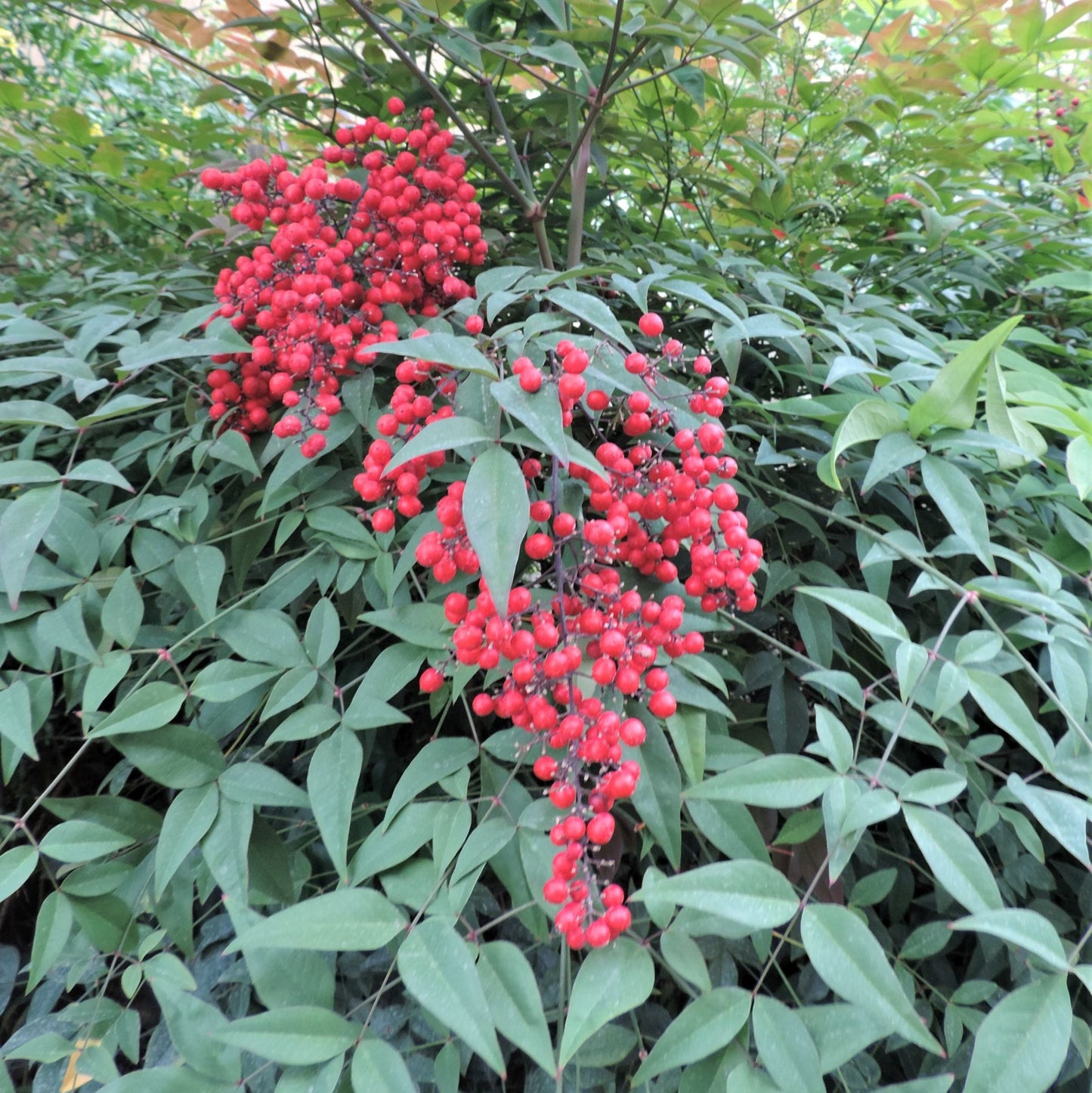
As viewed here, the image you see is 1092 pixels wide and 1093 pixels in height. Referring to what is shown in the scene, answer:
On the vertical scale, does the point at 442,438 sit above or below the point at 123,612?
above

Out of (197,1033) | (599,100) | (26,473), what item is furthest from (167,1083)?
(599,100)

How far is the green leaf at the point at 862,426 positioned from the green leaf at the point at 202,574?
1.65 feet

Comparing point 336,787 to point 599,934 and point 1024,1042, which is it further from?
point 1024,1042

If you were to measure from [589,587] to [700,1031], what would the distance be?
0.27 metres

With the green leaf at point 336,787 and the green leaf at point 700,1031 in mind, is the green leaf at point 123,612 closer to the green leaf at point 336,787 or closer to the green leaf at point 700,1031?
the green leaf at point 336,787

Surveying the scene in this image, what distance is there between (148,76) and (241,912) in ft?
7.31

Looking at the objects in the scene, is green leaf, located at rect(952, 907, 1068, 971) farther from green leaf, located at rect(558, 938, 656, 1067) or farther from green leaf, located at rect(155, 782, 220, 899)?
green leaf, located at rect(155, 782, 220, 899)

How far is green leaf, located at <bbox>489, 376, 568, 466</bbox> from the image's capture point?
39 cm

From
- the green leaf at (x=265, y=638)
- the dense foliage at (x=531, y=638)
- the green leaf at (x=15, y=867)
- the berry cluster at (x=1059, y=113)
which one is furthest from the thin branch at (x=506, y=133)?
the berry cluster at (x=1059, y=113)

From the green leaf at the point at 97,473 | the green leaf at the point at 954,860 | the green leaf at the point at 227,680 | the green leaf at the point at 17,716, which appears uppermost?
the green leaf at the point at 954,860

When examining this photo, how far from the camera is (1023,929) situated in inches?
15.4

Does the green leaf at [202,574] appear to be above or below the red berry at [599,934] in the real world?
below

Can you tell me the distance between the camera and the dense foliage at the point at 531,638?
430 mm

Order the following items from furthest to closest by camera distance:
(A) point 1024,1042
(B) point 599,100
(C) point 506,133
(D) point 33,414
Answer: (C) point 506,133 → (B) point 599,100 → (D) point 33,414 → (A) point 1024,1042
